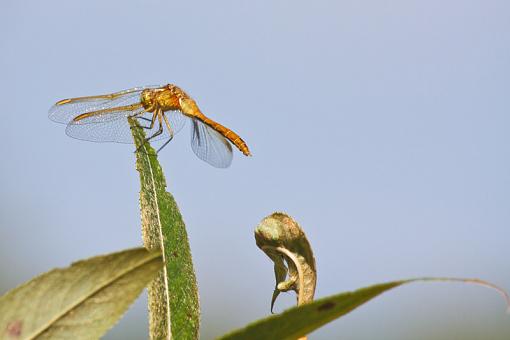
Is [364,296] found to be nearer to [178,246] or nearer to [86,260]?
[86,260]

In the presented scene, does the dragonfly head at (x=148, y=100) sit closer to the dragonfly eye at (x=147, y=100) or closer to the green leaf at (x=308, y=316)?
the dragonfly eye at (x=147, y=100)

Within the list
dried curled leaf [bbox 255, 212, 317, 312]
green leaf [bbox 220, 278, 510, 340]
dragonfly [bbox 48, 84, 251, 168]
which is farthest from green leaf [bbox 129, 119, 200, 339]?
dragonfly [bbox 48, 84, 251, 168]

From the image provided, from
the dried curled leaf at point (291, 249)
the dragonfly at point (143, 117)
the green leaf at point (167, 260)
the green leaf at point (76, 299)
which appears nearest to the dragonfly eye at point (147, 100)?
the dragonfly at point (143, 117)

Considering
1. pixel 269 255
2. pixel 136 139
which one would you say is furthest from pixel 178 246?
pixel 136 139

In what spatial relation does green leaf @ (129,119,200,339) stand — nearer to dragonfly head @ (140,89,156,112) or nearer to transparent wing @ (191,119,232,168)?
dragonfly head @ (140,89,156,112)

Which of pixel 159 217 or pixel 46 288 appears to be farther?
pixel 159 217

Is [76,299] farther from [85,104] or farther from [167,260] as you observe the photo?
[85,104]

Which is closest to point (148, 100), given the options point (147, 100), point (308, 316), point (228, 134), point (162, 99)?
point (147, 100)
